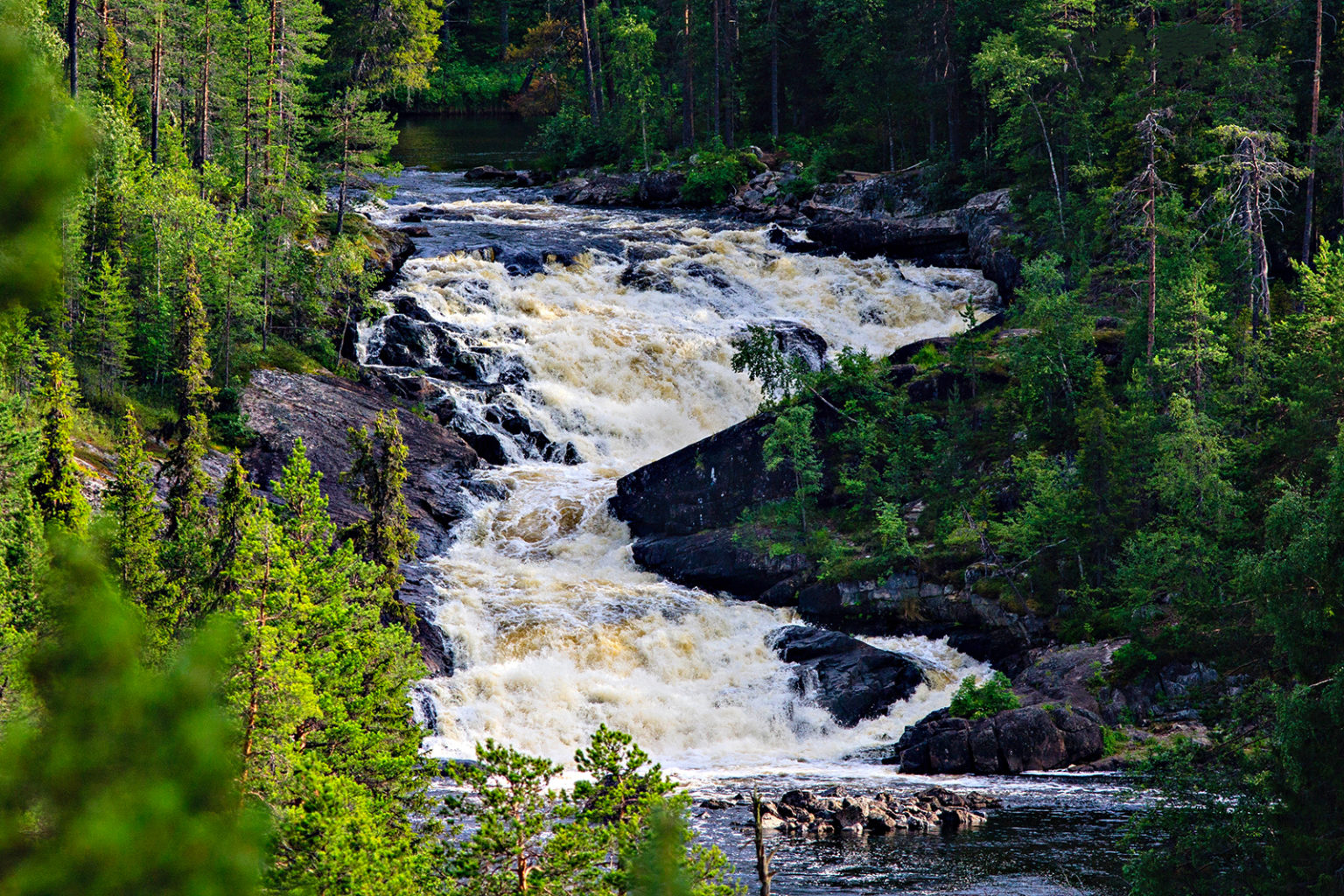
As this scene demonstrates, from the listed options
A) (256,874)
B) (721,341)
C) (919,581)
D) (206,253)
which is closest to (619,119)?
(721,341)

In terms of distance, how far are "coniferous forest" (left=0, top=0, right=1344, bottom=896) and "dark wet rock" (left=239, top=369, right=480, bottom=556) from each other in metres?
0.70

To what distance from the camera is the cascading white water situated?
30.3 m

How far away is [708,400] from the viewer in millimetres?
46219

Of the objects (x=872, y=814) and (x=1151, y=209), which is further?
(x=1151, y=209)

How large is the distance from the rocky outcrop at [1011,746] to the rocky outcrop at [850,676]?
2.62m

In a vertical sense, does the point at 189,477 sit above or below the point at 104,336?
below

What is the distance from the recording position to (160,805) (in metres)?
3.31

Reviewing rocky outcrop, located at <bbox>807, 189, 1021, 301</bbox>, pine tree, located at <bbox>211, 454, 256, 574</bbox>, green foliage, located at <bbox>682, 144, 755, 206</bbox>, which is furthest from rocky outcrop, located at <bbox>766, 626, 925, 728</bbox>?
green foliage, located at <bbox>682, 144, 755, 206</bbox>

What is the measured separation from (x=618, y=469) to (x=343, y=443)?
903 centimetres

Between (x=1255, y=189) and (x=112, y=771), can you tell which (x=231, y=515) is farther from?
(x=1255, y=189)

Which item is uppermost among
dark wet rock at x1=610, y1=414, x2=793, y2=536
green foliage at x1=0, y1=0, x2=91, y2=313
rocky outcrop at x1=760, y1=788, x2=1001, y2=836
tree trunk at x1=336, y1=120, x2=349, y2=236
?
tree trunk at x1=336, y1=120, x2=349, y2=236

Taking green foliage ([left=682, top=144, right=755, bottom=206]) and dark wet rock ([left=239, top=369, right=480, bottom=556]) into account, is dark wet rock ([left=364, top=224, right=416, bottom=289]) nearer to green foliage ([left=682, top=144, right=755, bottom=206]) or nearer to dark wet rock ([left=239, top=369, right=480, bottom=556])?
dark wet rock ([left=239, top=369, right=480, bottom=556])

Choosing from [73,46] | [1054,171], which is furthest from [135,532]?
[1054,171]

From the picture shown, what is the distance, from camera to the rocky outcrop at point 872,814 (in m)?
24.0
